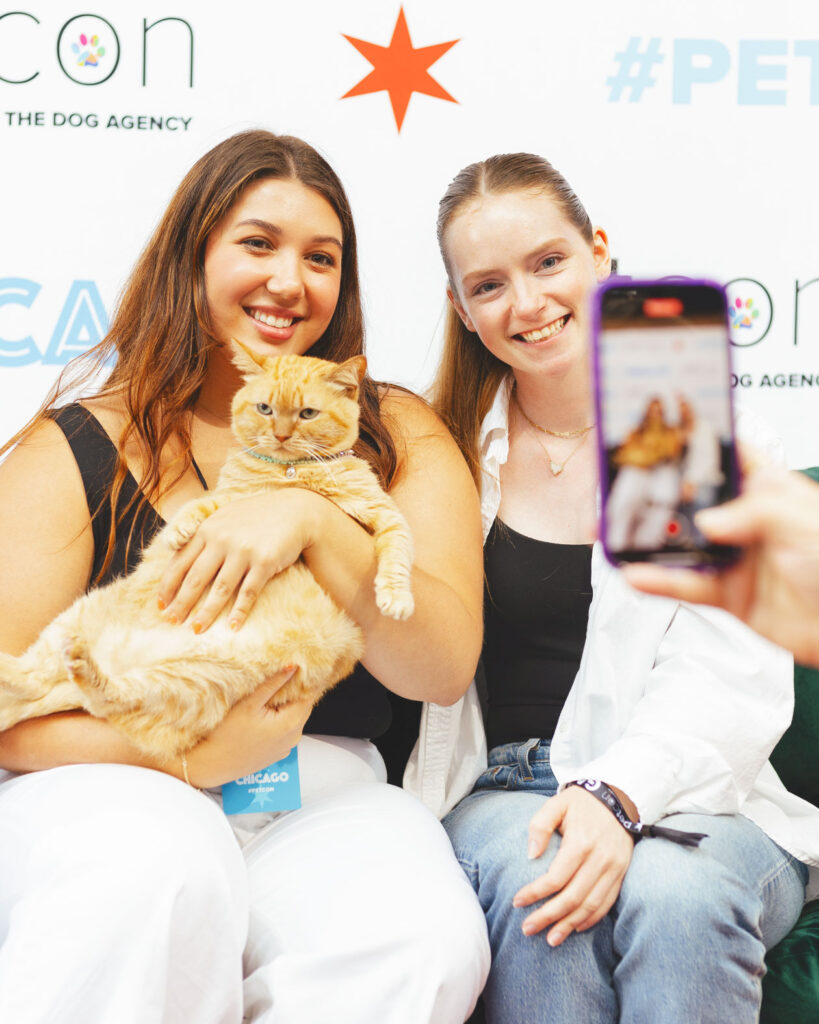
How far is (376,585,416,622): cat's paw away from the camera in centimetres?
117

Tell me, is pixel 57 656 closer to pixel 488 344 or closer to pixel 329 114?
pixel 488 344

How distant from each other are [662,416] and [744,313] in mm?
1713

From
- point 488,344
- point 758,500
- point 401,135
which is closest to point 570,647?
point 488,344

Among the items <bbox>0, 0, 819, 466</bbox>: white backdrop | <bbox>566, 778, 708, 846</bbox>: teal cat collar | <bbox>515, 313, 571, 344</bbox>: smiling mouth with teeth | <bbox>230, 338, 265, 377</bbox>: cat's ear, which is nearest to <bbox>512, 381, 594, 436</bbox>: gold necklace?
<bbox>515, 313, 571, 344</bbox>: smiling mouth with teeth

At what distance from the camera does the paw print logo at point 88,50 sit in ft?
6.63

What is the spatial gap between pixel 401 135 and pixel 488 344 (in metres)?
0.76

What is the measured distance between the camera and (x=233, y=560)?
1184mm

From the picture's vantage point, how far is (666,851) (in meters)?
1.22

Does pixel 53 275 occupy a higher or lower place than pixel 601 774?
higher

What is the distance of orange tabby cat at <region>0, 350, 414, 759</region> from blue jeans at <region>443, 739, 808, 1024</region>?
1.41 feet

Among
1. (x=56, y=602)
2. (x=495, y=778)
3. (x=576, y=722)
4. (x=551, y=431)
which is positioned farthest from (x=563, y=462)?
(x=56, y=602)

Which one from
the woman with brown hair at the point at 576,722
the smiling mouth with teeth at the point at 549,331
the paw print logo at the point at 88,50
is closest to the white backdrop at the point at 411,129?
the paw print logo at the point at 88,50

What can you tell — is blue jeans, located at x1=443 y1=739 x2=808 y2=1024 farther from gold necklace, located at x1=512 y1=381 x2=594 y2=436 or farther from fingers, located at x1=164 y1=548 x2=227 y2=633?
gold necklace, located at x1=512 y1=381 x2=594 y2=436

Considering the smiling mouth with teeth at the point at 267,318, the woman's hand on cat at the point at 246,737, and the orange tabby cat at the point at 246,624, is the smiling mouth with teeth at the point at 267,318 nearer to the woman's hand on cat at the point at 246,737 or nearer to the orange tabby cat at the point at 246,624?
the orange tabby cat at the point at 246,624
